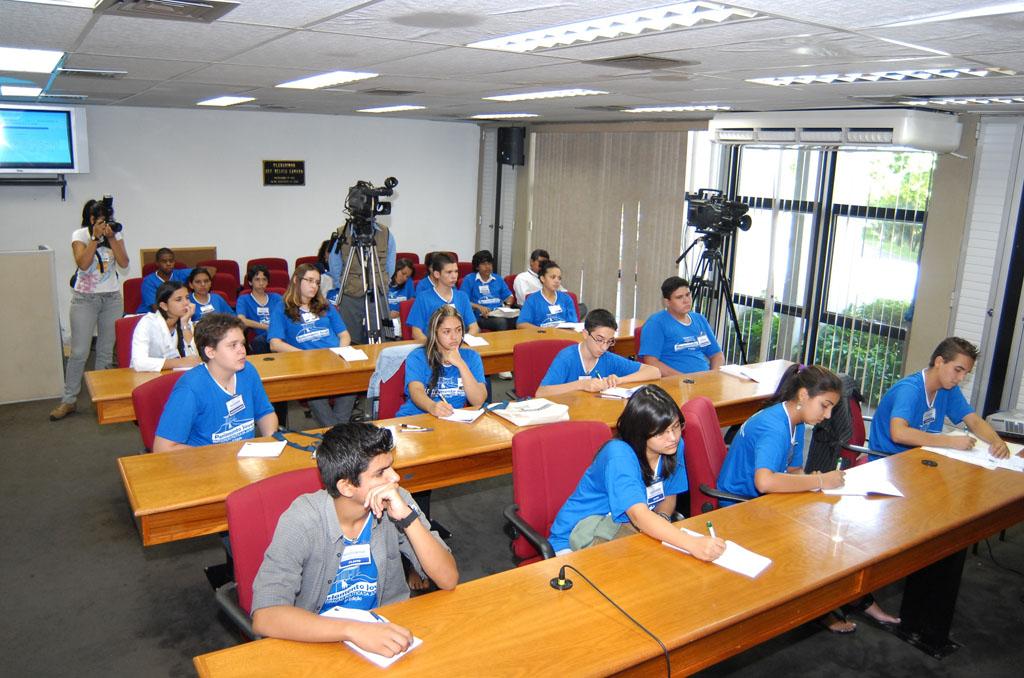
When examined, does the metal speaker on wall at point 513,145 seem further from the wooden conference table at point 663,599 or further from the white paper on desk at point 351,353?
the wooden conference table at point 663,599

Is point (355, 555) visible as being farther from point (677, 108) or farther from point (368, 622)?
point (677, 108)

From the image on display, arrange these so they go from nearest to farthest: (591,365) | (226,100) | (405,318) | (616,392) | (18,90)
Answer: (616,392) < (591,365) < (18,90) < (405,318) < (226,100)

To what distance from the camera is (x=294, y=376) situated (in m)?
4.80

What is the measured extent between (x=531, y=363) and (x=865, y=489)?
7.35 ft

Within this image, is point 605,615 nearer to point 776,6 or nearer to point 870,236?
point 776,6

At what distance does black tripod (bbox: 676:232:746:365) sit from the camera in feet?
21.3

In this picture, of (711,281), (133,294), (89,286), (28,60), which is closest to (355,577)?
(28,60)

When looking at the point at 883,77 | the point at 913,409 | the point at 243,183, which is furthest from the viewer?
the point at 243,183

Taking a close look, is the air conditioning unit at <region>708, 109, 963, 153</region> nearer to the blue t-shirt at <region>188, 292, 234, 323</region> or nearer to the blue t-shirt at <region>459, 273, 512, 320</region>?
the blue t-shirt at <region>459, 273, 512, 320</region>

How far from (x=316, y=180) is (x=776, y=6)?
8506 mm

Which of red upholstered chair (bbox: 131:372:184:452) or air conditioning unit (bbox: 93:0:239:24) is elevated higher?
air conditioning unit (bbox: 93:0:239:24)

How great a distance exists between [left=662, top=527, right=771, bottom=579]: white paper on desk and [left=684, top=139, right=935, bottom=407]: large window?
4451mm

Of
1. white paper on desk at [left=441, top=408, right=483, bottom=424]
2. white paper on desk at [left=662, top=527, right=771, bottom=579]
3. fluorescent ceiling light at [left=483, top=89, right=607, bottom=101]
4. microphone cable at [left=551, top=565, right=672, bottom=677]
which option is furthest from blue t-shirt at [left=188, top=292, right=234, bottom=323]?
white paper on desk at [left=662, top=527, right=771, bottom=579]

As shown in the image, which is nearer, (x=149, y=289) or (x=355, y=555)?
(x=355, y=555)
